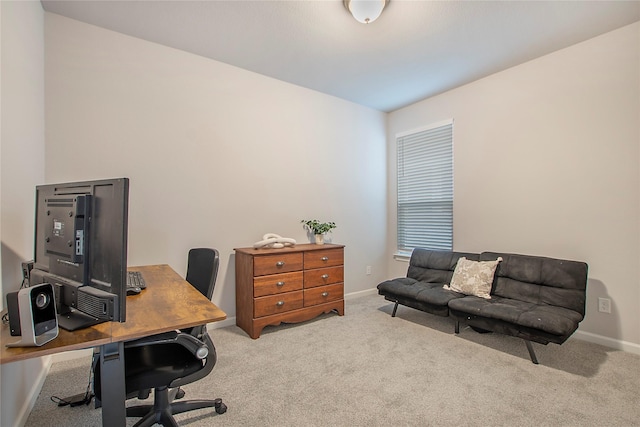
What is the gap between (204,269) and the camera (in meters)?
2.03

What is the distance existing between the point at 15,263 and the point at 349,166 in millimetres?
3459

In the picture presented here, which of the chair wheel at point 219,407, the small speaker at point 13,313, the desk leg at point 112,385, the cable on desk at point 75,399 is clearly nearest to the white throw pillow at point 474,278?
the chair wheel at point 219,407

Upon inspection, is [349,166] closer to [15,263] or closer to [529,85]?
[529,85]

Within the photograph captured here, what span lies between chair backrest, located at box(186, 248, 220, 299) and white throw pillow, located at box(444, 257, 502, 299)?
2.45 metres

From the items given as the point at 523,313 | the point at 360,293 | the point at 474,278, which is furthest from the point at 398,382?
the point at 360,293

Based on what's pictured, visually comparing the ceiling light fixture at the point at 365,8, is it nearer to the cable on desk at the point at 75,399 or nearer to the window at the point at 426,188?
the window at the point at 426,188

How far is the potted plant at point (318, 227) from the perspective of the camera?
379 centimetres

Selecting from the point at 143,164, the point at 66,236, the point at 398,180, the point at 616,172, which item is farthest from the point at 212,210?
the point at 616,172

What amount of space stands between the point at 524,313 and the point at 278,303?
6.98ft

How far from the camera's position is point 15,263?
5.71 ft

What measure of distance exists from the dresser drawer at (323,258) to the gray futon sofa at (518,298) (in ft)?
1.95

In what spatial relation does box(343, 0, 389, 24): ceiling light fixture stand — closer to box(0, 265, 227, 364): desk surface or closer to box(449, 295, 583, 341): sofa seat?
box(0, 265, 227, 364): desk surface

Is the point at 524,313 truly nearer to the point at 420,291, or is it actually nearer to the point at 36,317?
the point at 420,291

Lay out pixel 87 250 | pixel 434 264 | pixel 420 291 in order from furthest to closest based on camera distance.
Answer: pixel 434 264 → pixel 420 291 → pixel 87 250
